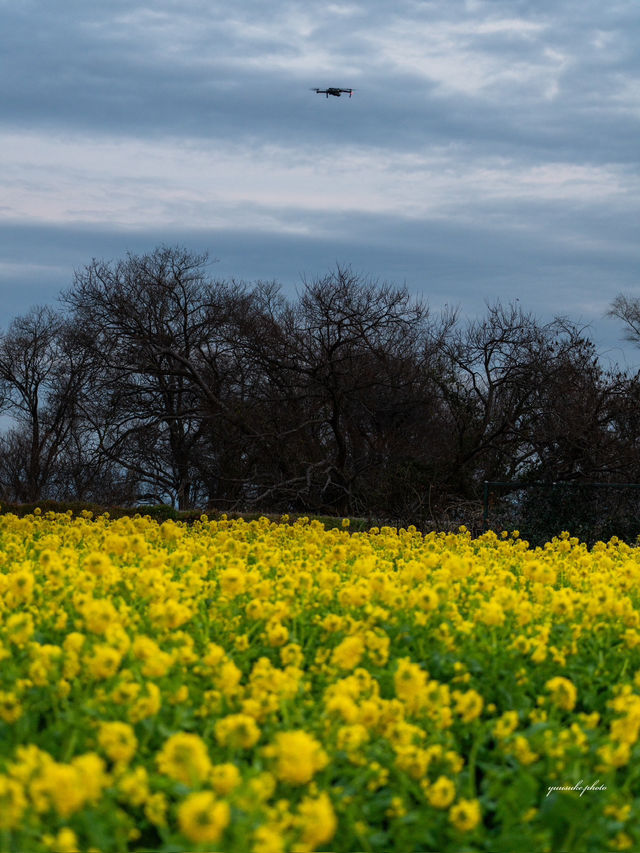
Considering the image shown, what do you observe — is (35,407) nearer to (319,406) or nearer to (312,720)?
(319,406)

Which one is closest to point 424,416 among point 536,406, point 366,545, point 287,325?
point 536,406

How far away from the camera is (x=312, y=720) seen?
3.35 m

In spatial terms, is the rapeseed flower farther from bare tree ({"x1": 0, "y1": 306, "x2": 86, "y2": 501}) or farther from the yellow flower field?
bare tree ({"x1": 0, "y1": 306, "x2": 86, "y2": 501})

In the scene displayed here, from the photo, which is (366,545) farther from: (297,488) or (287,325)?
(287,325)

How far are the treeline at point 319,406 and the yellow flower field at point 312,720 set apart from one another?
434 inches

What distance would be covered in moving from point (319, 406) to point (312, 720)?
48.5ft

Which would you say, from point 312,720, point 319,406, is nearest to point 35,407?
point 319,406

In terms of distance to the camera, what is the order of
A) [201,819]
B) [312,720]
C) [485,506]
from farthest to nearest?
[485,506], [312,720], [201,819]

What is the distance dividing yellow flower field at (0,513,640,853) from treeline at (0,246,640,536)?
36.2 feet

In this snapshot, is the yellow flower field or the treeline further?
the treeline

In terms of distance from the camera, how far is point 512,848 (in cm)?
294

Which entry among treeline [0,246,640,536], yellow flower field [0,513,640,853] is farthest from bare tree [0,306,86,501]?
yellow flower field [0,513,640,853]

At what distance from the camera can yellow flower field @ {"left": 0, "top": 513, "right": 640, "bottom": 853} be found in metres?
2.46

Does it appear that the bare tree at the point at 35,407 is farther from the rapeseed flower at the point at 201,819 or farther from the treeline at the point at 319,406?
the rapeseed flower at the point at 201,819
